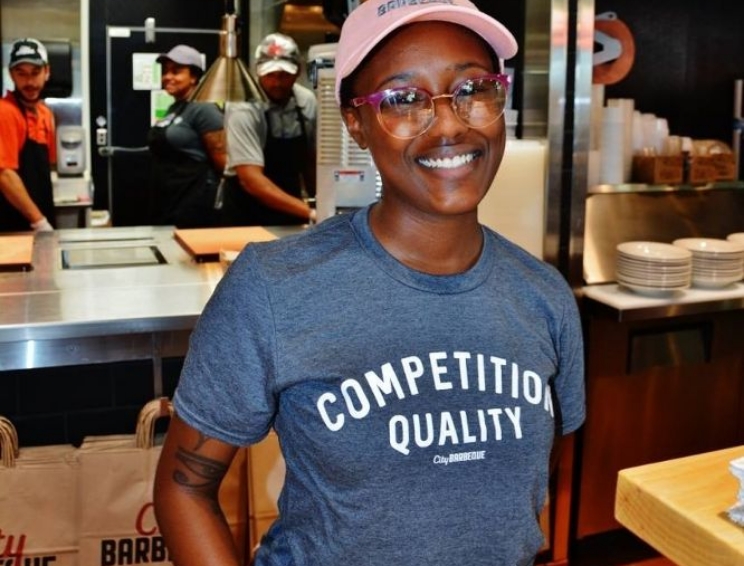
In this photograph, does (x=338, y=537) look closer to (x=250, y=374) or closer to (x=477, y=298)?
(x=250, y=374)

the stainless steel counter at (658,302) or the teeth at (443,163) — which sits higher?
the teeth at (443,163)

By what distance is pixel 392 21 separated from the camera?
109cm

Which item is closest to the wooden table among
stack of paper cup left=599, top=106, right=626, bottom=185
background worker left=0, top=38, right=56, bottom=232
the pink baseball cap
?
the pink baseball cap

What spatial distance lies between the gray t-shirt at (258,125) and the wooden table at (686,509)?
125 inches

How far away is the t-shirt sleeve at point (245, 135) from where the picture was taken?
4.20 metres

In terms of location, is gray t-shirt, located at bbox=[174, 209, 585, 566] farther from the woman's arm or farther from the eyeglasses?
the eyeglasses

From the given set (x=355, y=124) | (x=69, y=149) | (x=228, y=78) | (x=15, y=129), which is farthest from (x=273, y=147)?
(x=355, y=124)

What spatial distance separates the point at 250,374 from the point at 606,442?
2230 mm

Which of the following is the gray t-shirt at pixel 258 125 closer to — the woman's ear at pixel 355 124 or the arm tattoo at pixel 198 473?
the woman's ear at pixel 355 124

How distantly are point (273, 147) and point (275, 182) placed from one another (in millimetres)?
177

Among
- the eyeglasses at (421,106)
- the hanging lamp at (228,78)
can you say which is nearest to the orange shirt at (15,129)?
the hanging lamp at (228,78)

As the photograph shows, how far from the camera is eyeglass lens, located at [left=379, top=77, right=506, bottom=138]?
43.6 inches

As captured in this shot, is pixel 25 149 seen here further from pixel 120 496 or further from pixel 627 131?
pixel 627 131

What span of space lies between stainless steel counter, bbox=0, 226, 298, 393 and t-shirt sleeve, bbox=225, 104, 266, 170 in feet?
4.23
